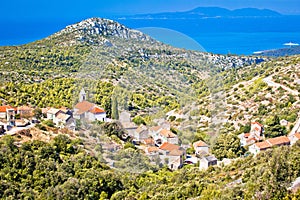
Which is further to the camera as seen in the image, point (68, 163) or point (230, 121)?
point (230, 121)

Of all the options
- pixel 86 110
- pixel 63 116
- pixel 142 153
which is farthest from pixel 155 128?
pixel 63 116

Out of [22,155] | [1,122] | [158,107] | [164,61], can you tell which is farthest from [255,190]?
[1,122]

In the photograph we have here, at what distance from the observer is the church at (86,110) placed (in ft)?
28.4

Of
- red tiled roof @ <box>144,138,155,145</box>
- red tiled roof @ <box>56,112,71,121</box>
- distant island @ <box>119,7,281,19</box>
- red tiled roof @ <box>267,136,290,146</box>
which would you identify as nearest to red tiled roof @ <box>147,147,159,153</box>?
red tiled roof @ <box>144,138,155,145</box>

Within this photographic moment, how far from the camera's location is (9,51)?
2680 centimetres

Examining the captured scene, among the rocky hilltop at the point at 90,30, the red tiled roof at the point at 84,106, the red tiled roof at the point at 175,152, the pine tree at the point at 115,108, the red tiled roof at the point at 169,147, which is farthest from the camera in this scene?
the rocky hilltop at the point at 90,30

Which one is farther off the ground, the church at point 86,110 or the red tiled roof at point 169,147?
the church at point 86,110

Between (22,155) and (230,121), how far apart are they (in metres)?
7.11

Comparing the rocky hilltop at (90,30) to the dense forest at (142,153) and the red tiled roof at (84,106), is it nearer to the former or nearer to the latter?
the dense forest at (142,153)

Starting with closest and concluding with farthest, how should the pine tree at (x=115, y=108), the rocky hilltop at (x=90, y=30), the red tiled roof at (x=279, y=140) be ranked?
the pine tree at (x=115, y=108) → the red tiled roof at (x=279, y=140) → the rocky hilltop at (x=90, y=30)

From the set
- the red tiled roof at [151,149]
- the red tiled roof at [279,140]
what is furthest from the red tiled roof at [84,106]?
the red tiled roof at [279,140]

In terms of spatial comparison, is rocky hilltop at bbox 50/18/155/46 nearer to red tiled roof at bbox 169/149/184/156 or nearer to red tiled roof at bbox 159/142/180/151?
red tiled roof at bbox 169/149/184/156

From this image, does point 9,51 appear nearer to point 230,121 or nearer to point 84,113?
point 230,121

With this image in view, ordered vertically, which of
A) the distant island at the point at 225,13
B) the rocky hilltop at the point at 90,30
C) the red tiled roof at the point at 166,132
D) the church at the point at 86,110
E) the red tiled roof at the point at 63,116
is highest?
the distant island at the point at 225,13
